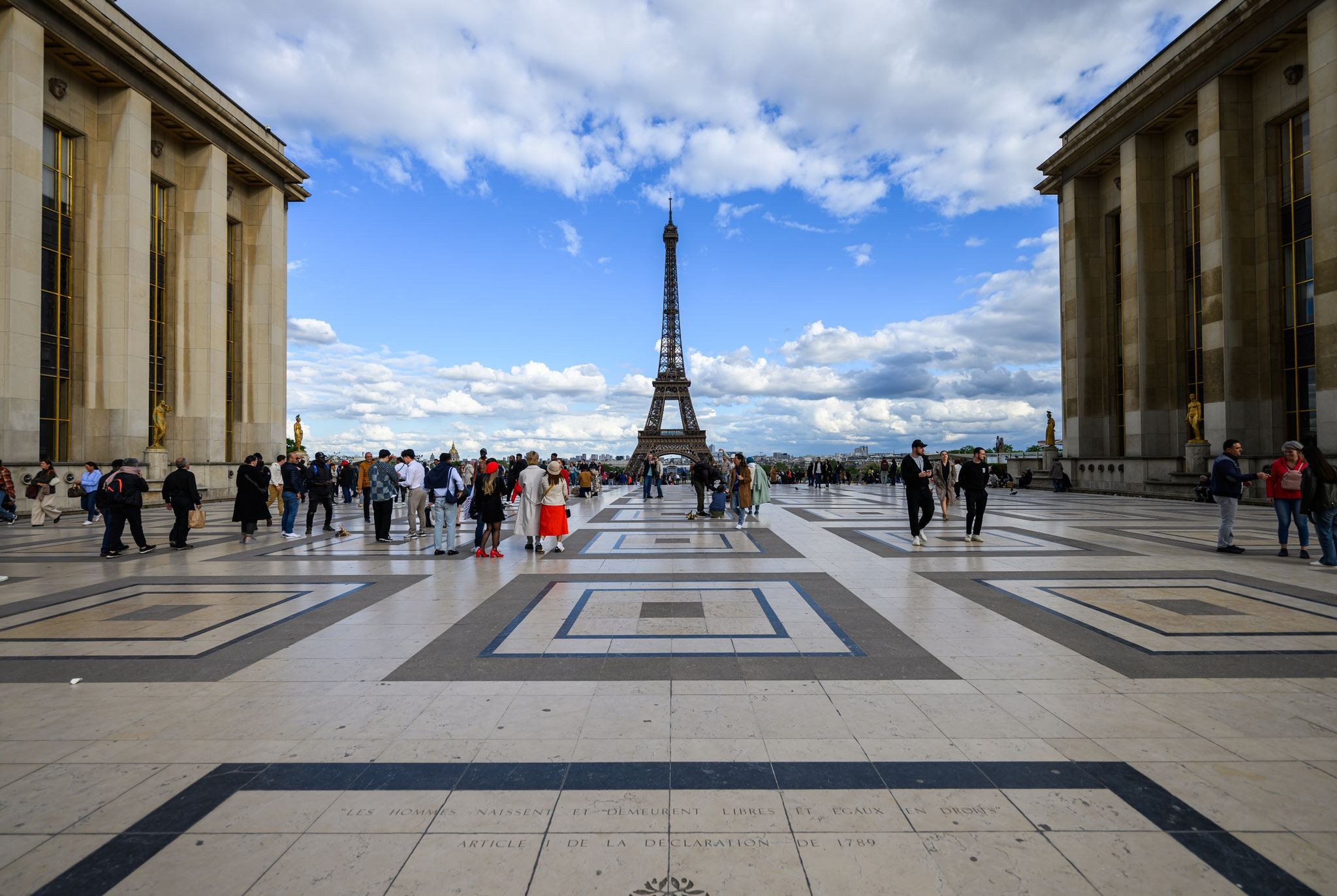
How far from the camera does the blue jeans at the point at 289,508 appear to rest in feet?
48.3

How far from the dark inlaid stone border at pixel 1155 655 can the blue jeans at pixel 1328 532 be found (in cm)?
226

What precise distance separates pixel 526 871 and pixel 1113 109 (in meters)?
38.8

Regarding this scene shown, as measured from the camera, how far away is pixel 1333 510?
9.61 m

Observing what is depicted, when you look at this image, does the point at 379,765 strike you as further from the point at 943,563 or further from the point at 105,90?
the point at 105,90

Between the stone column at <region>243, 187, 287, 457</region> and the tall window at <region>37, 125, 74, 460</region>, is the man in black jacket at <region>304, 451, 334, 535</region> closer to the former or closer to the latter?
the tall window at <region>37, 125, 74, 460</region>

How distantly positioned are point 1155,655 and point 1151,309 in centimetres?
3122

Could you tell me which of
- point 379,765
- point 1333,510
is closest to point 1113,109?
point 1333,510

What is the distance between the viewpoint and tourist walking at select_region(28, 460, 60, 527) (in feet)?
57.5

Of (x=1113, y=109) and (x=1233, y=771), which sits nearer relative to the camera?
(x=1233, y=771)

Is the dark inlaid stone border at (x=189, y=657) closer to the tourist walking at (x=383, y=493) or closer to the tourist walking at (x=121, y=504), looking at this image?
the tourist walking at (x=121, y=504)

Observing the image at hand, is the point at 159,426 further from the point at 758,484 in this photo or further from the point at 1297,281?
the point at 1297,281

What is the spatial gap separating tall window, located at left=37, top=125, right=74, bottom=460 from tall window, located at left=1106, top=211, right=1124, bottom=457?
44350mm

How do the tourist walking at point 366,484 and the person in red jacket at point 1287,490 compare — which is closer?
the person in red jacket at point 1287,490

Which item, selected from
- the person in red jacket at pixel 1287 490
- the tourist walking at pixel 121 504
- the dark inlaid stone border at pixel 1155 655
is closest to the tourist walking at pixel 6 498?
the tourist walking at pixel 121 504
